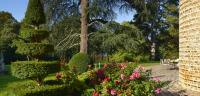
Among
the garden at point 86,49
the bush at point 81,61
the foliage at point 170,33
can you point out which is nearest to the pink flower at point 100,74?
the garden at point 86,49

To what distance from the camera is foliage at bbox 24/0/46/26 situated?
11305 mm

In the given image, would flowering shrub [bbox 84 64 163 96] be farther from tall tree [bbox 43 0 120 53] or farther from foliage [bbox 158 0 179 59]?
foliage [bbox 158 0 179 59]

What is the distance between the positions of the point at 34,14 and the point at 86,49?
16469 mm

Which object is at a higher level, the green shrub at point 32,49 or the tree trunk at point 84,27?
the tree trunk at point 84,27

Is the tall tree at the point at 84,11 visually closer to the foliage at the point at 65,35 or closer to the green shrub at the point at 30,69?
the foliage at the point at 65,35

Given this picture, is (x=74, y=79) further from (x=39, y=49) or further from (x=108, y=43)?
(x=108, y=43)

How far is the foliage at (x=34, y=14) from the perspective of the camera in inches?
445

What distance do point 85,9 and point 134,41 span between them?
142 inches

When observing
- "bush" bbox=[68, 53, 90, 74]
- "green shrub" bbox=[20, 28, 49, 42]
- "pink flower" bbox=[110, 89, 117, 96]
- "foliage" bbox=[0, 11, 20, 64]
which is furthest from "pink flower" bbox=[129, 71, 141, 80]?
"foliage" bbox=[0, 11, 20, 64]

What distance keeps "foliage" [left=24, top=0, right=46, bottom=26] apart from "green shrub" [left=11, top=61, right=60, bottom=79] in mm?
1149

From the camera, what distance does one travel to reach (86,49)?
27734mm

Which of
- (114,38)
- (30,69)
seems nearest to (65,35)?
(114,38)

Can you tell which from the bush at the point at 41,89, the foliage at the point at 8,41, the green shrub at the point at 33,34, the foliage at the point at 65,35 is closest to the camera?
the bush at the point at 41,89

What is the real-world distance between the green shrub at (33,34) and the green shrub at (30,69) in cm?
74
